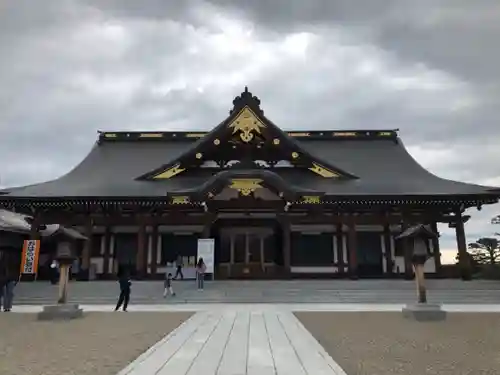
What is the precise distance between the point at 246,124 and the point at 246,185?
3715 millimetres

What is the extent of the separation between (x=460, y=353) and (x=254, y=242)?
13915mm

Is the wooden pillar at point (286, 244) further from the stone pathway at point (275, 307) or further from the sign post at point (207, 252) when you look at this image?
the stone pathway at point (275, 307)

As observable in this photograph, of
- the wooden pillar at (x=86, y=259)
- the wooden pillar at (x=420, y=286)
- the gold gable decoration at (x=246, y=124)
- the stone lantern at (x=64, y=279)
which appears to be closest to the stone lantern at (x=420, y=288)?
the wooden pillar at (x=420, y=286)

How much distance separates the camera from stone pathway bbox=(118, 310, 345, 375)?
516 cm

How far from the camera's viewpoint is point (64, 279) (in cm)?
1158

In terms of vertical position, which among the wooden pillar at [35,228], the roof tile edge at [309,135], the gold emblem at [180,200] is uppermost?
the roof tile edge at [309,135]

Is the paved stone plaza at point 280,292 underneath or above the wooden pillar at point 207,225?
underneath

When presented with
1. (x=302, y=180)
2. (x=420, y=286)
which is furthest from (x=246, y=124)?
(x=420, y=286)

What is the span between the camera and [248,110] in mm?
20906

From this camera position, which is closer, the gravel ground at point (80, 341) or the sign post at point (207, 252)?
the gravel ground at point (80, 341)

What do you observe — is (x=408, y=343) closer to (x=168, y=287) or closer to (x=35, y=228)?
(x=168, y=287)

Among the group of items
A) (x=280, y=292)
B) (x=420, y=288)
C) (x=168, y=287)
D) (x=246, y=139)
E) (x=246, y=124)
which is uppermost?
(x=246, y=124)

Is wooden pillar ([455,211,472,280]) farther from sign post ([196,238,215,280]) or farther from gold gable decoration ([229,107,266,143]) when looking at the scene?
sign post ([196,238,215,280])

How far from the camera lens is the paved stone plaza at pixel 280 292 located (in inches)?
571
